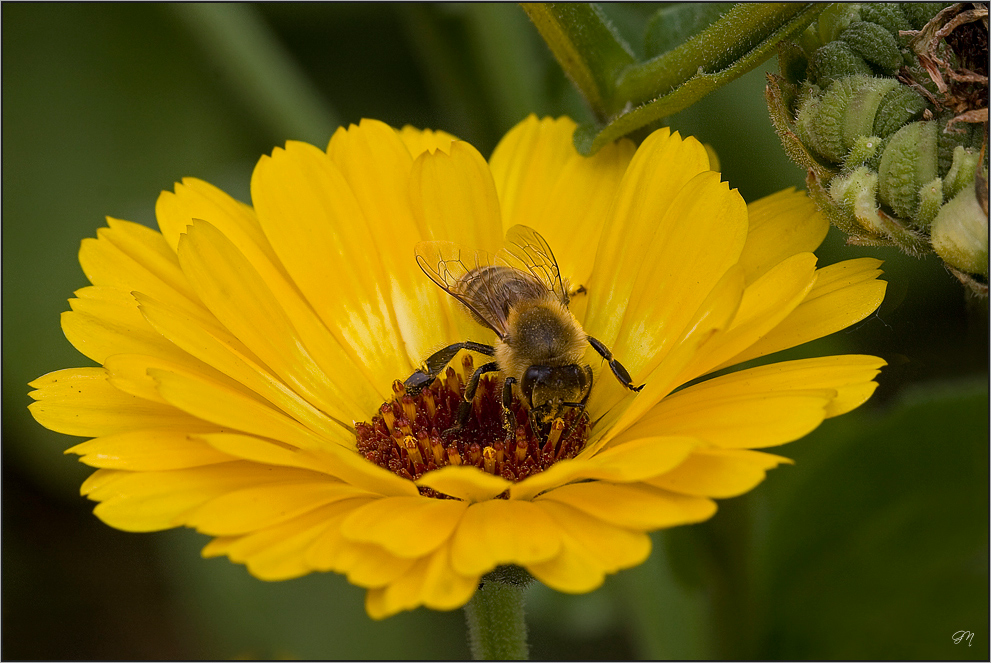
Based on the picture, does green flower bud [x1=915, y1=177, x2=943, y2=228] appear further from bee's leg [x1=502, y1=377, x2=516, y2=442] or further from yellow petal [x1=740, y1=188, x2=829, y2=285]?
bee's leg [x1=502, y1=377, x2=516, y2=442]

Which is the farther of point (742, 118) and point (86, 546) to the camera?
point (86, 546)

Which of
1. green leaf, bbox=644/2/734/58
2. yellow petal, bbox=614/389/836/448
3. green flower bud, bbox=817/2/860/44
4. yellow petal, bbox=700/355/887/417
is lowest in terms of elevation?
yellow petal, bbox=700/355/887/417

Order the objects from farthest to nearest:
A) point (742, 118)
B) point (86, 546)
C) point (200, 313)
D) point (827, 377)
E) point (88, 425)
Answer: point (86, 546) < point (742, 118) < point (200, 313) < point (88, 425) < point (827, 377)

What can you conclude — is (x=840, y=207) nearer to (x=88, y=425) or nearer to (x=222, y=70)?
(x=88, y=425)

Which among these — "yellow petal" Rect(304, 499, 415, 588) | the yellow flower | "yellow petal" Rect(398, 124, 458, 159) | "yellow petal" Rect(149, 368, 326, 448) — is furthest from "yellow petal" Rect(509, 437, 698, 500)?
"yellow petal" Rect(398, 124, 458, 159)

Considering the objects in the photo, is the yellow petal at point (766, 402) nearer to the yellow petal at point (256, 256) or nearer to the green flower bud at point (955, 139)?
the green flower bud at point (955, 139)

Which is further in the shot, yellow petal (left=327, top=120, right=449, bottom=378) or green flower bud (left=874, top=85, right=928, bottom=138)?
yellow petal (left=327, top=120, right=449, bottom=378)

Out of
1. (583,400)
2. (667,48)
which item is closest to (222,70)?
(667,48)
